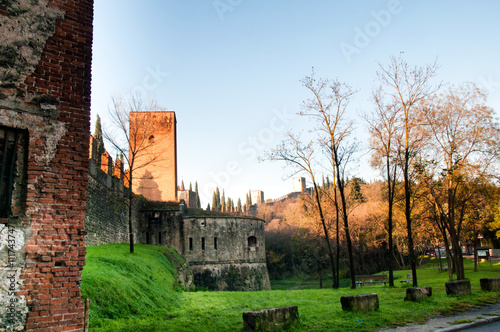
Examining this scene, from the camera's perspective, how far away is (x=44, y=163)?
17.5 feet

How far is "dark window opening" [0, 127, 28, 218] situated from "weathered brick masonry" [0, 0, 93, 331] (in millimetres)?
14

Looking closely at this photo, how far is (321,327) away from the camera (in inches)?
310

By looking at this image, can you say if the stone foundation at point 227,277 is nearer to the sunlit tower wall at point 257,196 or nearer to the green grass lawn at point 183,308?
the green grass lawn at point 183,308

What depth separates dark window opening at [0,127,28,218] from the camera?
16.6 feet

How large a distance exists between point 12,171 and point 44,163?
406mm

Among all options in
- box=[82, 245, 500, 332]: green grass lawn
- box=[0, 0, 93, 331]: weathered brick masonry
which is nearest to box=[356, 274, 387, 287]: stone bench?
box=[82, 245, 500, 332]: green grass lawn

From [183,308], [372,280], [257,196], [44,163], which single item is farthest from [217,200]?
[44,163]

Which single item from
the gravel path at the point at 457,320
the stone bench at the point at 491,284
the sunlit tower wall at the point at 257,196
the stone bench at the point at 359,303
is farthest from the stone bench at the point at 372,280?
the sunlit tower wall at the point at 257,196

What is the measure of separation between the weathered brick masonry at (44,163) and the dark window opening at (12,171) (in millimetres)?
14

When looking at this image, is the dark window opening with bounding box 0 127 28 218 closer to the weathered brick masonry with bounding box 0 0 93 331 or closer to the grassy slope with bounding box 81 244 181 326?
the weathered brick masonry with bounding box 0 0 93 331

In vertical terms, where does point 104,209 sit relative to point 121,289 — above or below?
above

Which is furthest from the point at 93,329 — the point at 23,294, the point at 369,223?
the point at 369,223

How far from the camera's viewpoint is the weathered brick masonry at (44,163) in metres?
4.96

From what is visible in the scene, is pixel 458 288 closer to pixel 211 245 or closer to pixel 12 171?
pixel 12 171
